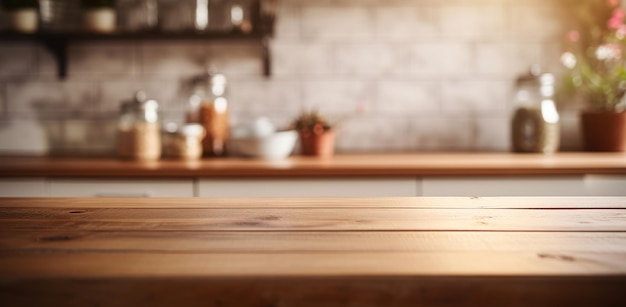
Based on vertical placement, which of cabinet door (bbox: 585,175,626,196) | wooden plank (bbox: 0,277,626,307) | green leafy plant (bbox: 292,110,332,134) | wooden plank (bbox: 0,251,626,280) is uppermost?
green leafy plant (bbox: 292,110,332,134)

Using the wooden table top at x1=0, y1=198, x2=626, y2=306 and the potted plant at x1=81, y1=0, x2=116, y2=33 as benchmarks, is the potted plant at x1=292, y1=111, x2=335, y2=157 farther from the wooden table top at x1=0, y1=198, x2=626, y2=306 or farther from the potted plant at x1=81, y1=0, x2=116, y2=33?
the wooden table top at x1=0, y1=198, x2=626, y2=306

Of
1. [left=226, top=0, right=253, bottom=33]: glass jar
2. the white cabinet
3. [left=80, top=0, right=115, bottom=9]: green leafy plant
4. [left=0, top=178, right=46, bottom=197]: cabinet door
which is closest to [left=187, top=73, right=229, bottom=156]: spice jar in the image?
[left=226, top=0, right=253, bottom=33]: glass jar

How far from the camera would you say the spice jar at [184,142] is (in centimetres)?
212

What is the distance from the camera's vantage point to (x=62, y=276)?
526 millimetres

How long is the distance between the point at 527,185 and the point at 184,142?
3.92ft

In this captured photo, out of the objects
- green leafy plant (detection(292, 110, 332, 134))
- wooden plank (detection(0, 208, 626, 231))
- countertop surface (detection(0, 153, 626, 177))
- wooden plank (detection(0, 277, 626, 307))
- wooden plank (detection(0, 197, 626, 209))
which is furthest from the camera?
green leafy plant (detection(292, 110, 332, 134))

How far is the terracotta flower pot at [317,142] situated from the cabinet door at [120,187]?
52cm

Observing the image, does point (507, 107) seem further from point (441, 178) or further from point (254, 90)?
point (254, 90)

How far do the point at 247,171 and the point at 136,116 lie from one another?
0.66m

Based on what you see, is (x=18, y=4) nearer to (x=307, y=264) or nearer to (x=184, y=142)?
(x=184, y=142)

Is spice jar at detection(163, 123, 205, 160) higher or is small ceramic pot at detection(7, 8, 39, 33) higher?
small ceramic pot at detection(7, 8, 39, 33)

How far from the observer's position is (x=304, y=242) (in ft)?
2.14

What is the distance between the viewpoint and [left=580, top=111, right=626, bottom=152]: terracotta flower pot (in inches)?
87.9

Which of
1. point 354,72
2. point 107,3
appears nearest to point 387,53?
point 354,72
